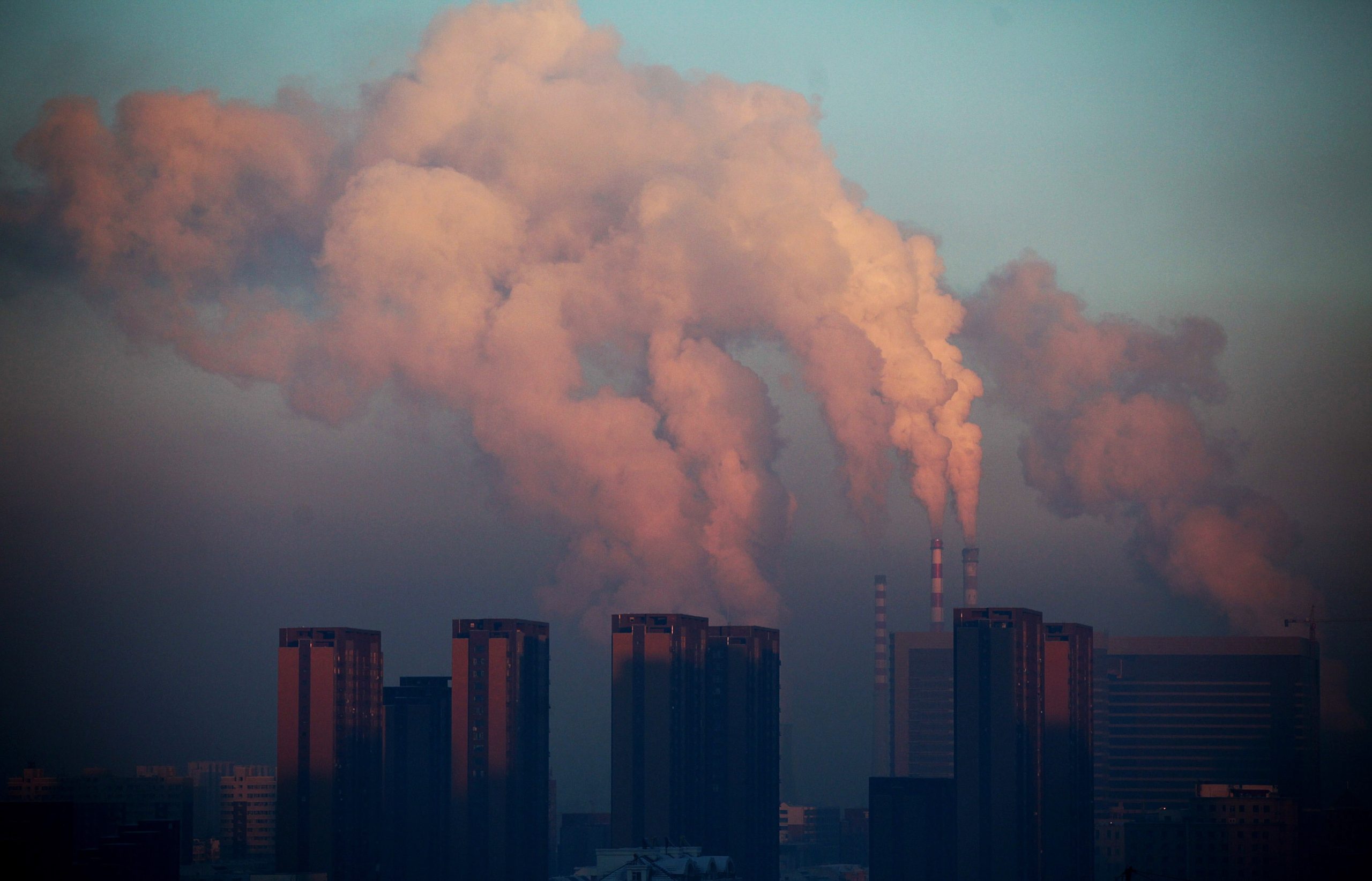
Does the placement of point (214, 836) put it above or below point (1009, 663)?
below

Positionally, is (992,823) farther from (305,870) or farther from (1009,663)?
(305,870)

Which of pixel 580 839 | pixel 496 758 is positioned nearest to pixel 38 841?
pixel 496 758

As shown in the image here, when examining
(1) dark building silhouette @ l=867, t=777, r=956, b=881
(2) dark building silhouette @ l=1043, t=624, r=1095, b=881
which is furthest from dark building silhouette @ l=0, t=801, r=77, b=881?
(2) dark building silhouette @ l=1043, t=624, r=1095, b=881

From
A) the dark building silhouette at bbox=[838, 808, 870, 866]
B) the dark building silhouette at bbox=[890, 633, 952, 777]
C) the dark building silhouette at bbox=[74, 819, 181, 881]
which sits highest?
the dark building silhouette at bbox=[890, 633, 952, 777]

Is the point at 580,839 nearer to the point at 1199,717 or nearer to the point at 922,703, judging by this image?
the point at 922,703

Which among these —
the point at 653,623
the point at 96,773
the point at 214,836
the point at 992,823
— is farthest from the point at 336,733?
the point at 214,836

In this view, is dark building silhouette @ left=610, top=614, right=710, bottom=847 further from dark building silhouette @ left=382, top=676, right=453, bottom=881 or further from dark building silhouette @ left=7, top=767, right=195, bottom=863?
dark building silhouette @ left=7, top=767, right=195, bottom=863
